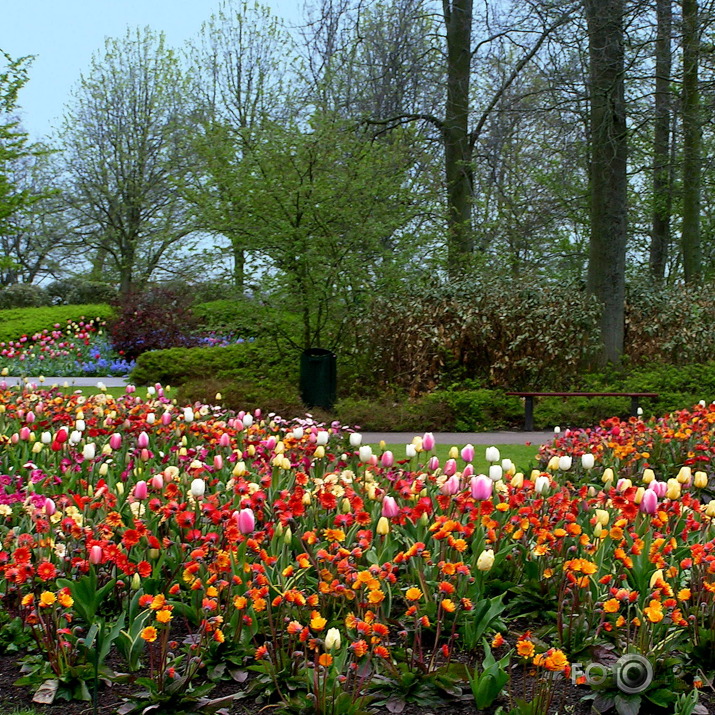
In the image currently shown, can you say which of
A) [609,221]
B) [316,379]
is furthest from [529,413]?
[609,221]

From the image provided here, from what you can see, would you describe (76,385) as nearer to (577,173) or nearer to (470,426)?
(470,426)

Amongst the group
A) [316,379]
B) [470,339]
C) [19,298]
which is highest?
[19,298]

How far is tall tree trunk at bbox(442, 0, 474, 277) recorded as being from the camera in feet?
54.3

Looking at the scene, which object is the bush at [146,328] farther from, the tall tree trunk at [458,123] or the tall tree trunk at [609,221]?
the tall tree trunk at [609,221]

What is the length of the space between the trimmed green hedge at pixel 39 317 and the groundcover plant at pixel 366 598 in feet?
55.9

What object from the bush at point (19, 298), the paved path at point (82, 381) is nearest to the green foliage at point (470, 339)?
the paved path at point (82, 381)

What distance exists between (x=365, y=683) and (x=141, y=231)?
26457 mm

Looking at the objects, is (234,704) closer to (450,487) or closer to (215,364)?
(450,487)

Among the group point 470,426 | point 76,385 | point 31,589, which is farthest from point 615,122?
point 31,589

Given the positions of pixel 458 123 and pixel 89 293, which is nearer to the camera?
pixel 458 123

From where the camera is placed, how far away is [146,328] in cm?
1828

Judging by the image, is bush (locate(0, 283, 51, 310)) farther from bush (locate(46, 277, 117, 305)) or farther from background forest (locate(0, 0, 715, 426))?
background forest (locate(0, 0, 715, 426))

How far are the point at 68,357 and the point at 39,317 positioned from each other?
411 cm

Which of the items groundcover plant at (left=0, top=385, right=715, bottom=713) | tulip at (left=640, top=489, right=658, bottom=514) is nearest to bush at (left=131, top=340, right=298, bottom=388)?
groundcover plant at (left=0, top=385, right=715, bottom=713)
